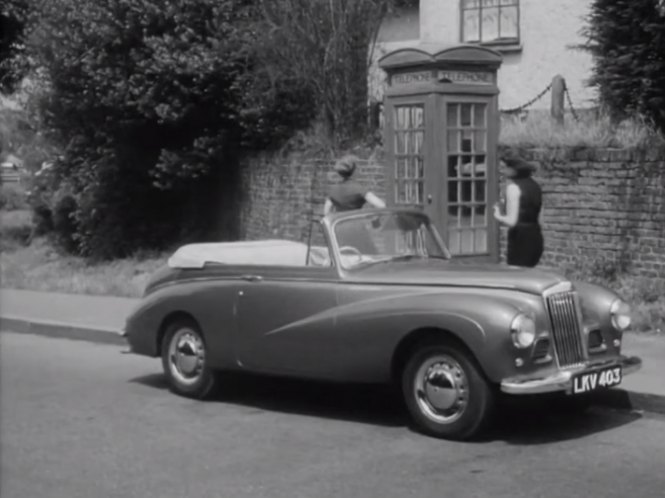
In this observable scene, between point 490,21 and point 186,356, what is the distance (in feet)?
39.0

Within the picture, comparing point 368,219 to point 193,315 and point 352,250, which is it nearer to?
point 352,250

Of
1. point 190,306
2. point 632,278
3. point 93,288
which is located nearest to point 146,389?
point 190,306

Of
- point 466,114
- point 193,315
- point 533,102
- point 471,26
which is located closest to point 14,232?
point 471,26

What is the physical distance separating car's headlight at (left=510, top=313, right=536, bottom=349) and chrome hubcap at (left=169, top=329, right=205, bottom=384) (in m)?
2.88

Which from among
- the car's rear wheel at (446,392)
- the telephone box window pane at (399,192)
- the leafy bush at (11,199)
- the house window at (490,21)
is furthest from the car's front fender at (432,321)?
the leafy bush at (11,199)

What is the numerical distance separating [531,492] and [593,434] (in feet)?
5.84

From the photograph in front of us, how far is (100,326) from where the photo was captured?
14516mm

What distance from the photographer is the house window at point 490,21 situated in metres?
20.4

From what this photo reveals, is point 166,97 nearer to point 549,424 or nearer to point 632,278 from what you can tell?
point 632,278

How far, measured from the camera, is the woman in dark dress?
1140cm

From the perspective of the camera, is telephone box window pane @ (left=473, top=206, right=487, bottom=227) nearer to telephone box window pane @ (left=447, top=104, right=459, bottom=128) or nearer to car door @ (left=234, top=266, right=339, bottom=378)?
telephone box window pane @ (left=447, top=104, right=459, bottom=128)

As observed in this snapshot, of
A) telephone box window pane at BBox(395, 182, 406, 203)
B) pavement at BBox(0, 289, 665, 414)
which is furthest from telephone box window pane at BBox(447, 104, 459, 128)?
pavement at BBox(0, 289, 665, 414)

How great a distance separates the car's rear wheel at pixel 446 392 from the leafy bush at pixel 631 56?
7368mm

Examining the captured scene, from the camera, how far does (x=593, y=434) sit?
28.8 ft
